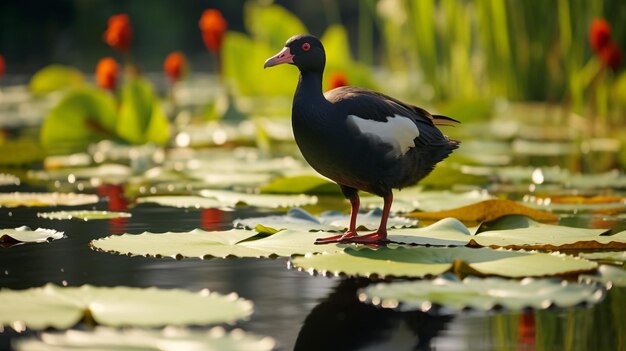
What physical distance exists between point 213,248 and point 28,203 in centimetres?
145

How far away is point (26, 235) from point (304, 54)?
102cm

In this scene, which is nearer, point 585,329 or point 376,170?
point 585,329

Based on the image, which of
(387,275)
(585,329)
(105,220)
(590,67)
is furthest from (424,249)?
(590,67)

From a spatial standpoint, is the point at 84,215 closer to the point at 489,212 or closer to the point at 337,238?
the point at 337,238

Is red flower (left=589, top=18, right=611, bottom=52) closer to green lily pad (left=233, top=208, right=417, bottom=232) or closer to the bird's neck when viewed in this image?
green lily pad (left=233, top=208, right=417, bottom=232)

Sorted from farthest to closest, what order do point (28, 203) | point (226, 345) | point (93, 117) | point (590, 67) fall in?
point (590, 67) < point (93, 117) < point (28, 203) < point (226, 345)

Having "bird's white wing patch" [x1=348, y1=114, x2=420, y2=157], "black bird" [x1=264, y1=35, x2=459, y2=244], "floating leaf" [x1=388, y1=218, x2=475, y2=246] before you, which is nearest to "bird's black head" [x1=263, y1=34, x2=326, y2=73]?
"black bird" [x1=264, y1=35, x2=459, y2=244]

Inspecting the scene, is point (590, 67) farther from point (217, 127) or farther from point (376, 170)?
point (376, 170)

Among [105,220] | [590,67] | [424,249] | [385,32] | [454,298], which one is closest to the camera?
[454,298]

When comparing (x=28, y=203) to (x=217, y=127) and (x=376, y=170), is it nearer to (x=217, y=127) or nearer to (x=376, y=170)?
(x=376, y=170)

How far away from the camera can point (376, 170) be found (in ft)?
10.4

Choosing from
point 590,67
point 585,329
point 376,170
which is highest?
point 590,67

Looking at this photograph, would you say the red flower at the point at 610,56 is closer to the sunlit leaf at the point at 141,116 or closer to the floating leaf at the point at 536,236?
the sunlit leaf at the point at 141,116

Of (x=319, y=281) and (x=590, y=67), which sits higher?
(x=590, y=67)
